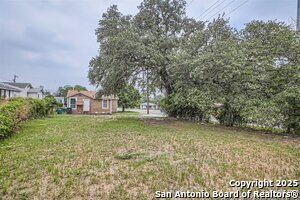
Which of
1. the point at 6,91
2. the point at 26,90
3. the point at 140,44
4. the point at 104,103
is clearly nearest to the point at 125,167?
the point at 140,44

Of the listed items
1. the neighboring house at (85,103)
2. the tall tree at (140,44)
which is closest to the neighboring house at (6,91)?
the neighboring house at (85,103)

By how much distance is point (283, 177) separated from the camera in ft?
12.4

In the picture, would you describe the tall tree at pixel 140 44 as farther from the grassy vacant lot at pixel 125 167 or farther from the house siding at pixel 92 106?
the house siding at pixel 92 106

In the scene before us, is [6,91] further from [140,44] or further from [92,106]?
[140,44]

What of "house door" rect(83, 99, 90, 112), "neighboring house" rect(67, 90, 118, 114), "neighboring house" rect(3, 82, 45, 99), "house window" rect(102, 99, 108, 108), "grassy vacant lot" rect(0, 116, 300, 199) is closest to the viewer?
"grassy vacant lot" rect(0, 116, 300, 199)

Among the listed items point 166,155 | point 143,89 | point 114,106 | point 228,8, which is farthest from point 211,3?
point 114,106

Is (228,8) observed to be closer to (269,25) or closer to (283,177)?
(269,25)

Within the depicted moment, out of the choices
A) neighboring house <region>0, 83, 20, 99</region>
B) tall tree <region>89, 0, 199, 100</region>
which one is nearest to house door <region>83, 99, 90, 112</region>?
neighboring house <region>0, 83, 20, 99</region>

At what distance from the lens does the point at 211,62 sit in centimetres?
1027

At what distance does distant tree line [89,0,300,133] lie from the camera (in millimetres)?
9453

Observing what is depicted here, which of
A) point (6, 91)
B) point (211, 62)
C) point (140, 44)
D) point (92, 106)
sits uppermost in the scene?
point (140, 44)

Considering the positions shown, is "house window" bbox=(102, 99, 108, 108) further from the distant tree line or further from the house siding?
the distant tree line

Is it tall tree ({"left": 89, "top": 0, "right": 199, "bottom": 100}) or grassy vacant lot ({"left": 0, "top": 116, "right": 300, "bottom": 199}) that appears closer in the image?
grassy vacant lot ({"left": 0, "top": 116, "right": 300, "bottom": 199})

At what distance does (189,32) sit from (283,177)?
12.3 metres
